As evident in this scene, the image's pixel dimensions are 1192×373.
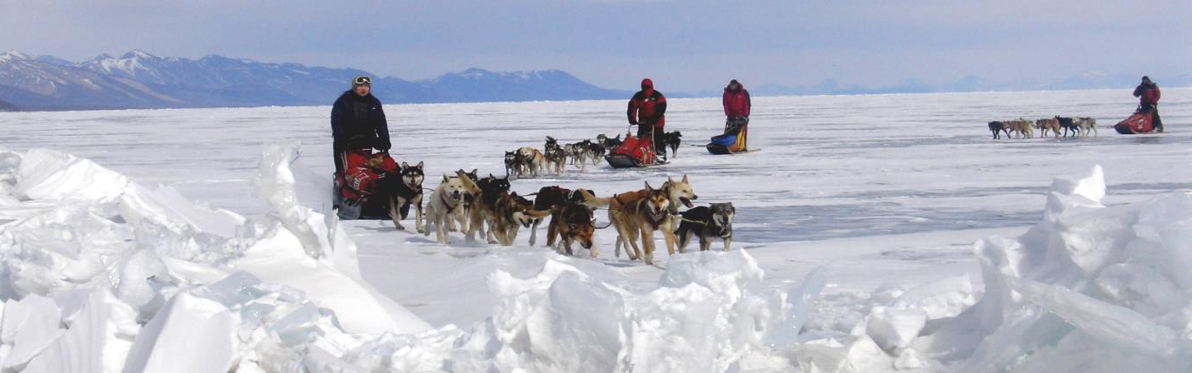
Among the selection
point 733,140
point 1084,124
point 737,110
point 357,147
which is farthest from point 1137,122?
point 357,147

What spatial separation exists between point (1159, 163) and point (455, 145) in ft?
41.6

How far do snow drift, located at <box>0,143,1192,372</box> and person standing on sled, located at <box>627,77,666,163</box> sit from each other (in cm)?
1123

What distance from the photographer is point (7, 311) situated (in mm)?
3713

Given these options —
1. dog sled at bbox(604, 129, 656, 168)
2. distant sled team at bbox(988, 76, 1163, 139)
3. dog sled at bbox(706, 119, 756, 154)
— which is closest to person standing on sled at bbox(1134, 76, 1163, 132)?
distant sled team at bbox(988, 76, 1163, 139)

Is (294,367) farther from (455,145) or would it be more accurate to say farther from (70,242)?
(455,145)

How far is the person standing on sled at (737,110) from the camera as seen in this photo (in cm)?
1723

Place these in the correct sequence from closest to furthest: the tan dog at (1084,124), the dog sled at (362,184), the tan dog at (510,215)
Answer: the tan dog at (510,215)
the dog sled at (362,184)
the tan dog at (1084,124)

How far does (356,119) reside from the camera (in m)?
9.09

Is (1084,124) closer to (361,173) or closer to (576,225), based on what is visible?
(361,173)

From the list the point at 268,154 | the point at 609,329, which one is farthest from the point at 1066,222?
the point at 268,154

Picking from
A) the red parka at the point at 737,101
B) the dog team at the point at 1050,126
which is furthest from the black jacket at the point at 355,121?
the dog team at the point at 1050,126

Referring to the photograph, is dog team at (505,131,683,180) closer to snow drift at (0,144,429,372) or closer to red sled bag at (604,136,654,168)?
red sled bag at (604,136,654,168)

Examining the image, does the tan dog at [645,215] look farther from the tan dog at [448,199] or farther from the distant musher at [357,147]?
the distant musher at [357,147]

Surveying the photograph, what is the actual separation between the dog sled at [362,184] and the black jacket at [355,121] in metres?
0.09
